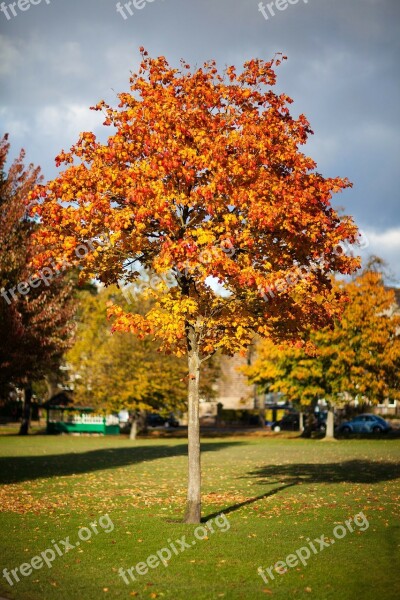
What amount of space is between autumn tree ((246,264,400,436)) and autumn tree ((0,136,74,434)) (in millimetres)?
22516

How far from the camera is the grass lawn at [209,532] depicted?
29.1 feet

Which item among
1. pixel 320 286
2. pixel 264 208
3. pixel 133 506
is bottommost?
pixel 133 506

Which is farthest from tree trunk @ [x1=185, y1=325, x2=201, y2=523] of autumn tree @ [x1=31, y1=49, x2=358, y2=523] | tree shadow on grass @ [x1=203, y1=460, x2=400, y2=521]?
tree shadow on grass @ [x1=203, y1=460, x2=400, y2=521]

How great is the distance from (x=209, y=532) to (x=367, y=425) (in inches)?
1650

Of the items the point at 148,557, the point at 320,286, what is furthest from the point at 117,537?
the point at 320,286

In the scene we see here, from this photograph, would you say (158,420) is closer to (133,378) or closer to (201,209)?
(133,378)

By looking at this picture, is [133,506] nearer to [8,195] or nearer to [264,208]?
→ [264,208]

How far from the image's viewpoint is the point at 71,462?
2841 cm

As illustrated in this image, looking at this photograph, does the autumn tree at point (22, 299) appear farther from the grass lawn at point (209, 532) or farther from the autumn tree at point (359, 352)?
the autumn tree at point (359, 352)

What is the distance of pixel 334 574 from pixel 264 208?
6219 mm

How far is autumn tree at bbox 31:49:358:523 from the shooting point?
40.9 ft

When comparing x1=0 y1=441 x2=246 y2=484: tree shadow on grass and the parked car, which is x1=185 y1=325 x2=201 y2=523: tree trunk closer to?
x1=0 y1=441 x2=246 y2=484: tree shadow on grass

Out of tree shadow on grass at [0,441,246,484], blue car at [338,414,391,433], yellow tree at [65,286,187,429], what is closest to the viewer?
tree shadow on grass at [0,441,246,484]

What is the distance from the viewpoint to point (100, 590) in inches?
346
